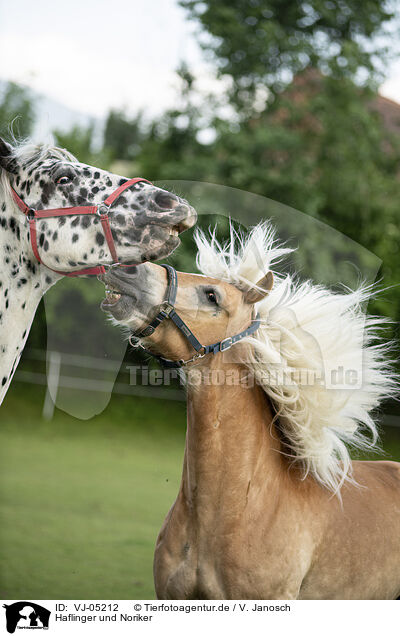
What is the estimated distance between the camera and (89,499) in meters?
6.68

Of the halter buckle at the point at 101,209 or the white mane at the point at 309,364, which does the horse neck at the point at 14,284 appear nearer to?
the halter buckle at the point at 101,209

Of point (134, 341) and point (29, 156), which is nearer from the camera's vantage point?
point (29, 156)

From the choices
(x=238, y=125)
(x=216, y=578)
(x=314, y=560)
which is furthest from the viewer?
(x=238, y=125)

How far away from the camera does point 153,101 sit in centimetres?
1170

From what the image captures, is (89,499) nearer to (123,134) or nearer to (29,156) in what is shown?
(29,156)

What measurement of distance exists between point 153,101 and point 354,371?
10.1 metres

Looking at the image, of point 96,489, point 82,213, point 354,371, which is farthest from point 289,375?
point 96,489

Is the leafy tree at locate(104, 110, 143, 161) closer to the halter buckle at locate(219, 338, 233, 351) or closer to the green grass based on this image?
the green grass

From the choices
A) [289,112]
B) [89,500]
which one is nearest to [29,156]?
[89,500]

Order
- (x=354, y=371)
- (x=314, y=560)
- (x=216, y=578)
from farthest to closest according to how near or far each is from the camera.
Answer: (x=354, y=371)
(x=314, y=560)
(x=216, y=578)

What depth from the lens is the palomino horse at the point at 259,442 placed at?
2.42 m

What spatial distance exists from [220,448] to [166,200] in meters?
1.10

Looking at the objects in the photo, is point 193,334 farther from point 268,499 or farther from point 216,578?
point 216,578

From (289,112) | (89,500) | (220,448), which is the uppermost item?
(289,112)
